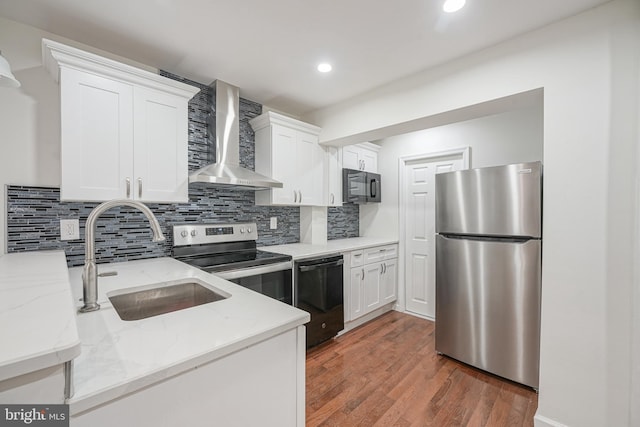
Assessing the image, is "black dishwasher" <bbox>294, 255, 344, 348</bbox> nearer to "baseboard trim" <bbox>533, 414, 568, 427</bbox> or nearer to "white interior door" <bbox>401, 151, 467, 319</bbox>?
"white interior door" <bbox>401, 151, 467, 319</bbox>

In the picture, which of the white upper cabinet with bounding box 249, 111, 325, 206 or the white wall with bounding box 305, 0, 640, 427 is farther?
the white upper cabinet with bounding box 249, 111, 325, 206

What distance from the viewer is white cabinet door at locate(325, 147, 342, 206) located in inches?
129

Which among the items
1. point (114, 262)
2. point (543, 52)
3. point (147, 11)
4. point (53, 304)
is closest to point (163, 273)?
point (114, 262)

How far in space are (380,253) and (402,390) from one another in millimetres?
1587

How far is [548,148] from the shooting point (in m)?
1.69

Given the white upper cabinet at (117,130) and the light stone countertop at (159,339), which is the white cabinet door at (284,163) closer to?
the white upper cabinet at (117,130)

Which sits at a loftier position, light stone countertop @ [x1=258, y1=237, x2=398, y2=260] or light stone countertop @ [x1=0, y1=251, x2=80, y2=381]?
light stone countertop @ [x1=0, y1=251, x2=80, y2=381]

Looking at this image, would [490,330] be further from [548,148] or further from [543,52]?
[543,52]

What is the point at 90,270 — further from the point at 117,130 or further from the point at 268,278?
the point at 268,278

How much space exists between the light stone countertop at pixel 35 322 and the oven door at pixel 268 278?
106 centimetres

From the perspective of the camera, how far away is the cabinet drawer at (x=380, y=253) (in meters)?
3.20

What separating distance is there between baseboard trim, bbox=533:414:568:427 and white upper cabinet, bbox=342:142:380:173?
110 inches

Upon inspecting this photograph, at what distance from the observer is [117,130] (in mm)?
1789

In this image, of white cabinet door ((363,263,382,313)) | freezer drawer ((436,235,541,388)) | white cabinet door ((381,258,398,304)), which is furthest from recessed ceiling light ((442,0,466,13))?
white cabinet door ((381,258,398,304))
